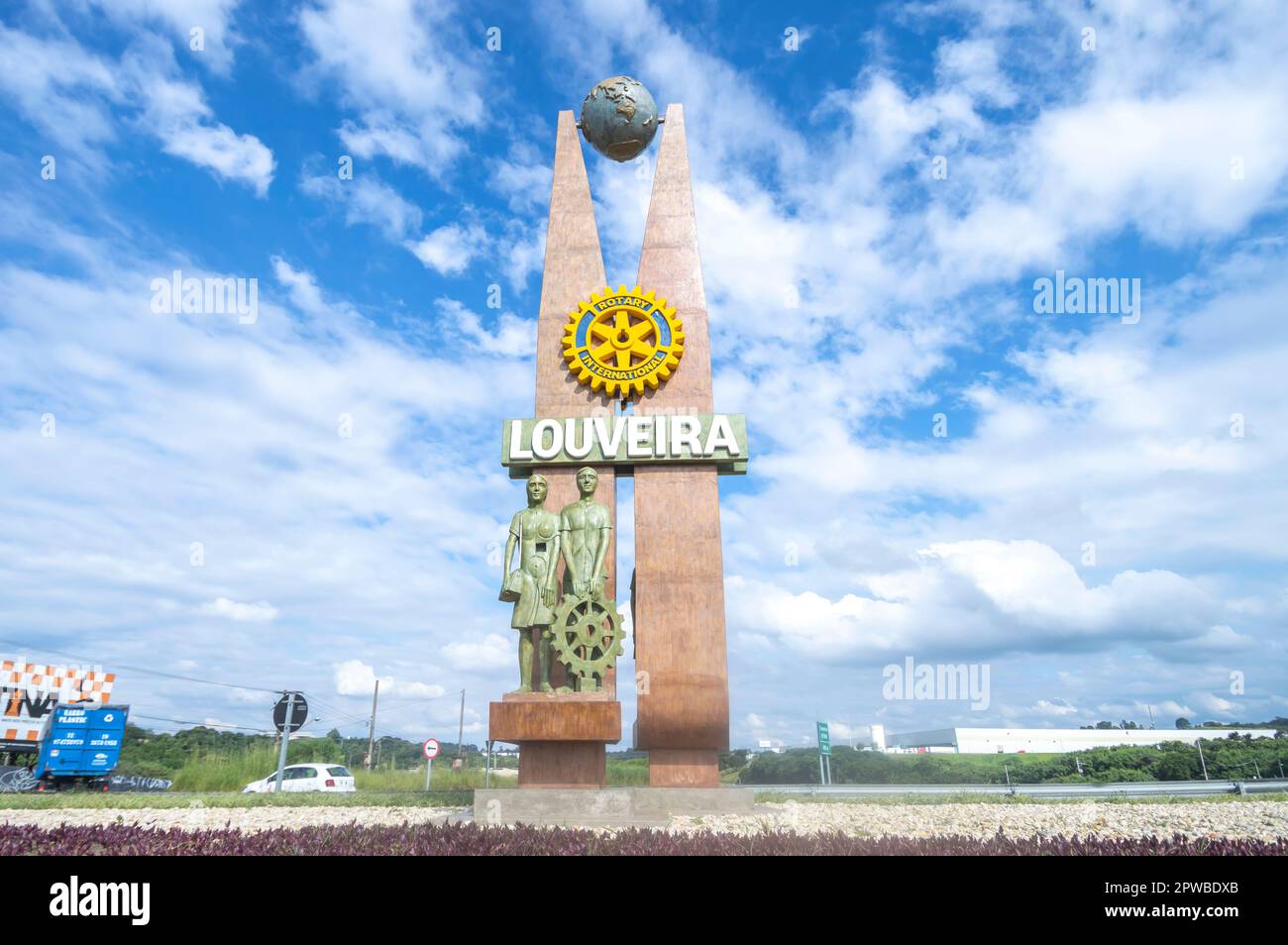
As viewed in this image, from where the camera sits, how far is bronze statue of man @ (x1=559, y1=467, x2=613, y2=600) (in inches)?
419

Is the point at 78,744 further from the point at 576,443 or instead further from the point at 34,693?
the point at 576,443

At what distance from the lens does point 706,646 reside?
11.2m

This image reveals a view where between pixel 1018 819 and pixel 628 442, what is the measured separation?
712cm

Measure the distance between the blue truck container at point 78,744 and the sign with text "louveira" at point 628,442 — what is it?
39.9ft

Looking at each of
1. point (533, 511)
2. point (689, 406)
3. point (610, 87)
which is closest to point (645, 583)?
point (533, 511)

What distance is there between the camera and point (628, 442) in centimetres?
1193

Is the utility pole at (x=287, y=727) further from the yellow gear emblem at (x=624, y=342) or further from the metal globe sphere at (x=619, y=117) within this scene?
the metal globe sphere at (x=619, y=117)

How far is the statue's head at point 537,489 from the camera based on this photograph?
11.0 meters

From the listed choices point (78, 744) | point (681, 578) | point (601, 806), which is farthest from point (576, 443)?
point (78, 744)

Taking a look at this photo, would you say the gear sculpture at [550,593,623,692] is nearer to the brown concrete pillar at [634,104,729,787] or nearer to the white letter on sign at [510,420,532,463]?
the brown concrete pillar at [634,104,729,787]

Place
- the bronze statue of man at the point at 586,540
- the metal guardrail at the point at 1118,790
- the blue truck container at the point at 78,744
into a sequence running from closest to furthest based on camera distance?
the bronze statue of man at the point at 586,540, the metal guardrail at the point at 1118,790, the blue truck container at the point at 78,744

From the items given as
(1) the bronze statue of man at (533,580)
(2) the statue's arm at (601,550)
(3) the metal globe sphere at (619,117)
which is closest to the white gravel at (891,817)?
(1) the bronze statue of man at (533,580)
